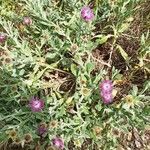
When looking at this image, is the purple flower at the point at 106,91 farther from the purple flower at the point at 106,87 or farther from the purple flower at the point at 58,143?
the purple flower at the point at 58,143

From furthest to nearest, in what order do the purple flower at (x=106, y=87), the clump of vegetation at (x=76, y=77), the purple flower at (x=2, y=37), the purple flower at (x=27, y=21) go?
1. the purple flower at (x=27, y=21)
2. the purple flower at (x=2, y=37)
3. the clump of vegetation at (x=76, y=77)
4. the purple flower at (x=106, y=87)

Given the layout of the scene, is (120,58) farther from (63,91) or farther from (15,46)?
(15,46)

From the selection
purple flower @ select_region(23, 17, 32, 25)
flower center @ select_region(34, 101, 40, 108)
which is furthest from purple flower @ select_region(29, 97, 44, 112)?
purple flower @ select_region(23, 17, 32, 25)

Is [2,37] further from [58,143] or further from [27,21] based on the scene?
[58,143]

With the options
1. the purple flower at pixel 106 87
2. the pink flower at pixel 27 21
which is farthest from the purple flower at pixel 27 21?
the purple flower at pixel 106 87

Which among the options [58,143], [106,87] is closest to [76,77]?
[106,87]

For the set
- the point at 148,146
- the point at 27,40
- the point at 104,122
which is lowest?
the point at 148,146

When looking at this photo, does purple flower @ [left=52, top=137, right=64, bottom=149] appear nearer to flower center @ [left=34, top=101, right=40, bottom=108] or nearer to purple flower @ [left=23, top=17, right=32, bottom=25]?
flower center @ [left=34, top=101, right=40, bottom=108]

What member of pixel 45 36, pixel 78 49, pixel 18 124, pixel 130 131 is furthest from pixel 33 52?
pixel 130 131
